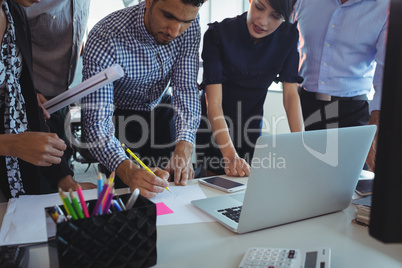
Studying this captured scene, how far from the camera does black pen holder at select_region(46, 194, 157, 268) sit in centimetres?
66

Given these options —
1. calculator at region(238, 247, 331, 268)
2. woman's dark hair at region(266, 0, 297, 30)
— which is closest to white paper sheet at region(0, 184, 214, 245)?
calculator at region(238, 247, 331, 268)

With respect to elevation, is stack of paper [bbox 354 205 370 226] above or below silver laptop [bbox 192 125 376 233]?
below

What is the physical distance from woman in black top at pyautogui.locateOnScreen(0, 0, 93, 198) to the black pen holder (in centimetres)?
62

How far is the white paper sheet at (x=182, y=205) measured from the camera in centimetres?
99

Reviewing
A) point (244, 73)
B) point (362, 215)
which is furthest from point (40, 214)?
point (244, 73)

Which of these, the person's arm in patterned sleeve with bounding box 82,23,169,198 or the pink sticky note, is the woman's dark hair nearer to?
the person's arm in patterned sleeve with bounding box 82,23,169,198

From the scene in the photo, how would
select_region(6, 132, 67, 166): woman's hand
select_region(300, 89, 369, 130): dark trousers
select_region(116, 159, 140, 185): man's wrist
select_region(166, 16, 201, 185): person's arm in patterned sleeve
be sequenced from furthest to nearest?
select_region(300, 89, 369, 130): dark trousers < select_region(166, 16, 201, 185): person's arm in patterned sleeve < select_region(116, 159, 140, 185): man's wrist < select_region(6, 132, 67, 166): woman's hand

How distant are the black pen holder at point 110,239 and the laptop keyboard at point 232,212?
0.29 meters

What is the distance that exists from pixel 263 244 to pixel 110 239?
1.18ft

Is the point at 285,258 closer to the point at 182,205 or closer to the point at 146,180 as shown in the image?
the point at 182,205

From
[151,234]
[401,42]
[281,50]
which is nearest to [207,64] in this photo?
[281,50]

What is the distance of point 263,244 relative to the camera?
0.85m

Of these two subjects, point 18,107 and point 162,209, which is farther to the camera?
point 18,107

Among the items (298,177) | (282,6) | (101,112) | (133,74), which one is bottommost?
(298,177)
